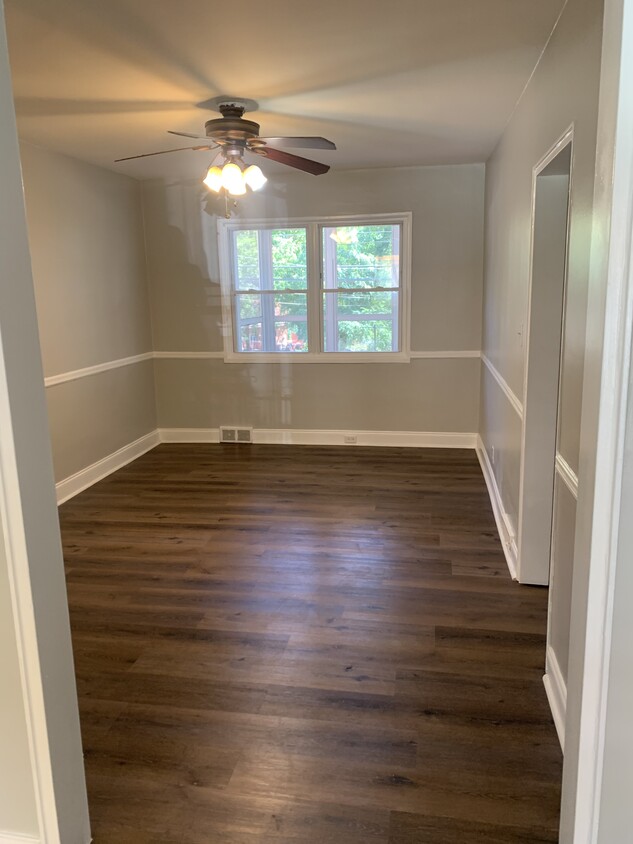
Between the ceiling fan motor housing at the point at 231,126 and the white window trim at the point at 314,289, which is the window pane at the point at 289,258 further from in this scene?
the ceiling fan motor housing at the point at 231,126

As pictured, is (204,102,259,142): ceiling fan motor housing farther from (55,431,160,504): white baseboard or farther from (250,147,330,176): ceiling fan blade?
(55,431,160,504): white baseboard

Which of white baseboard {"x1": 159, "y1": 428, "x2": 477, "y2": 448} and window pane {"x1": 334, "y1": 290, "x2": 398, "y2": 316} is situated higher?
window pane {"x1": 334, "y1": 290, "x2": 398, "y2": 316}

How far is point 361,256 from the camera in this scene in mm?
5758

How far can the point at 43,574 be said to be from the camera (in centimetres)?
145

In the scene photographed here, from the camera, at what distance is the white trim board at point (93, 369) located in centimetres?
448

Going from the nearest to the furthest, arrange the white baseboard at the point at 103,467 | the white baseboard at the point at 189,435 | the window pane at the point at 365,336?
the white baseboard at the point at 103,467, the window pane at the point at 365,336, the white baseboard at the point at 189,435

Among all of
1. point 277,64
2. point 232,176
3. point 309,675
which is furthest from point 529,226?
point 309,675

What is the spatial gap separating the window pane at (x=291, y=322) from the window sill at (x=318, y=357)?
8 cm

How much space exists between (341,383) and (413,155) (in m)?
2.12

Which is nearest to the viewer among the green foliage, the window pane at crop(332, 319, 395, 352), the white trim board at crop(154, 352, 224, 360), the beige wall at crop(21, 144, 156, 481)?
the beige wall at crop(21, 144, 156, 481)

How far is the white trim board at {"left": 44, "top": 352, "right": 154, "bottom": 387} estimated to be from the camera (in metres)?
4.48

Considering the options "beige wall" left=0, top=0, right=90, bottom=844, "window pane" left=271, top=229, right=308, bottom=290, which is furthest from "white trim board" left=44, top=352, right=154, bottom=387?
"beige wall" left=0, top=0, right=90, bottom=844

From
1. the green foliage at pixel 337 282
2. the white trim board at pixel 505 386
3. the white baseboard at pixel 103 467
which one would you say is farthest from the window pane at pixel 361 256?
the white baseboard at pixel 103 467

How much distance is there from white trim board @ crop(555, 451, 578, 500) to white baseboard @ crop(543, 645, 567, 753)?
672 mm
